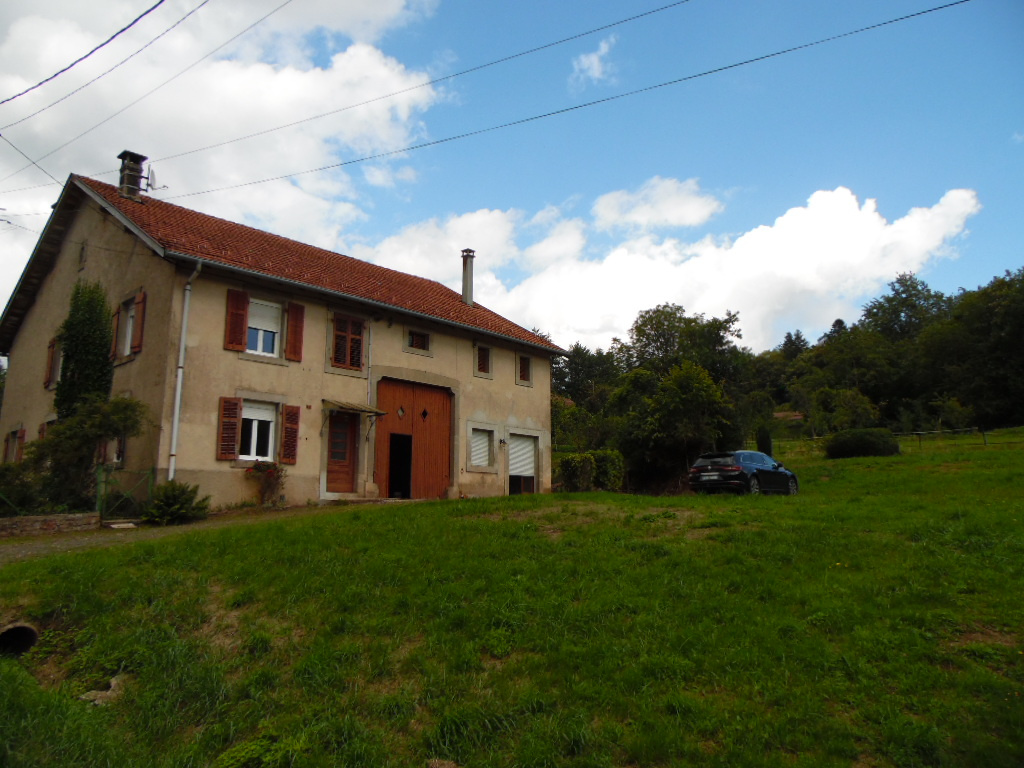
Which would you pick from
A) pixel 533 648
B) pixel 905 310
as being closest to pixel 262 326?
pixel 533 648

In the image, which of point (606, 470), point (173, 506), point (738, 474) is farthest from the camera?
point (606, 470)

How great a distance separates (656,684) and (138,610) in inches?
224

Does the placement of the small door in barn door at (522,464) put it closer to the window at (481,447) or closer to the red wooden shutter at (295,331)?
the window at (481,447)

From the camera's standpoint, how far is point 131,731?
5.63 metres

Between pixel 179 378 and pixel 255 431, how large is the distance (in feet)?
7.30

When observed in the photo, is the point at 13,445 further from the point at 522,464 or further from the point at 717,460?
the point at 717,460

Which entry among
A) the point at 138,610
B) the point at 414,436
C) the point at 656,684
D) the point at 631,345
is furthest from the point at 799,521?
the point at 631,345

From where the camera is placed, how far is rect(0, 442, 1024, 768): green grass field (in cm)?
503

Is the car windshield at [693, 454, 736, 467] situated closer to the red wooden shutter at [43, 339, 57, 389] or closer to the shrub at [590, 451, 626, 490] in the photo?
the shrub at [590, 451, 626, 490]

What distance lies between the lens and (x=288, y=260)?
19469 millimetres

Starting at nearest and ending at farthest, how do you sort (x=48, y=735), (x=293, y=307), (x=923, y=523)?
1. (x=48, y=735)
2. (x=923, y=523)
3. (x=293, y=307)

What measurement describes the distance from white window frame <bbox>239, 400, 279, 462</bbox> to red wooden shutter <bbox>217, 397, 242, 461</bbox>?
0.20 m

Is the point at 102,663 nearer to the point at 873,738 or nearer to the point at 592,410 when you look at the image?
the point at 873,738

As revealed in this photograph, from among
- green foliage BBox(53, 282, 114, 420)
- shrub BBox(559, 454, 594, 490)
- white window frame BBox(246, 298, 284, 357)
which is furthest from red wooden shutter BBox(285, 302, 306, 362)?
shrub BBox(559, 454, 594, 490)
